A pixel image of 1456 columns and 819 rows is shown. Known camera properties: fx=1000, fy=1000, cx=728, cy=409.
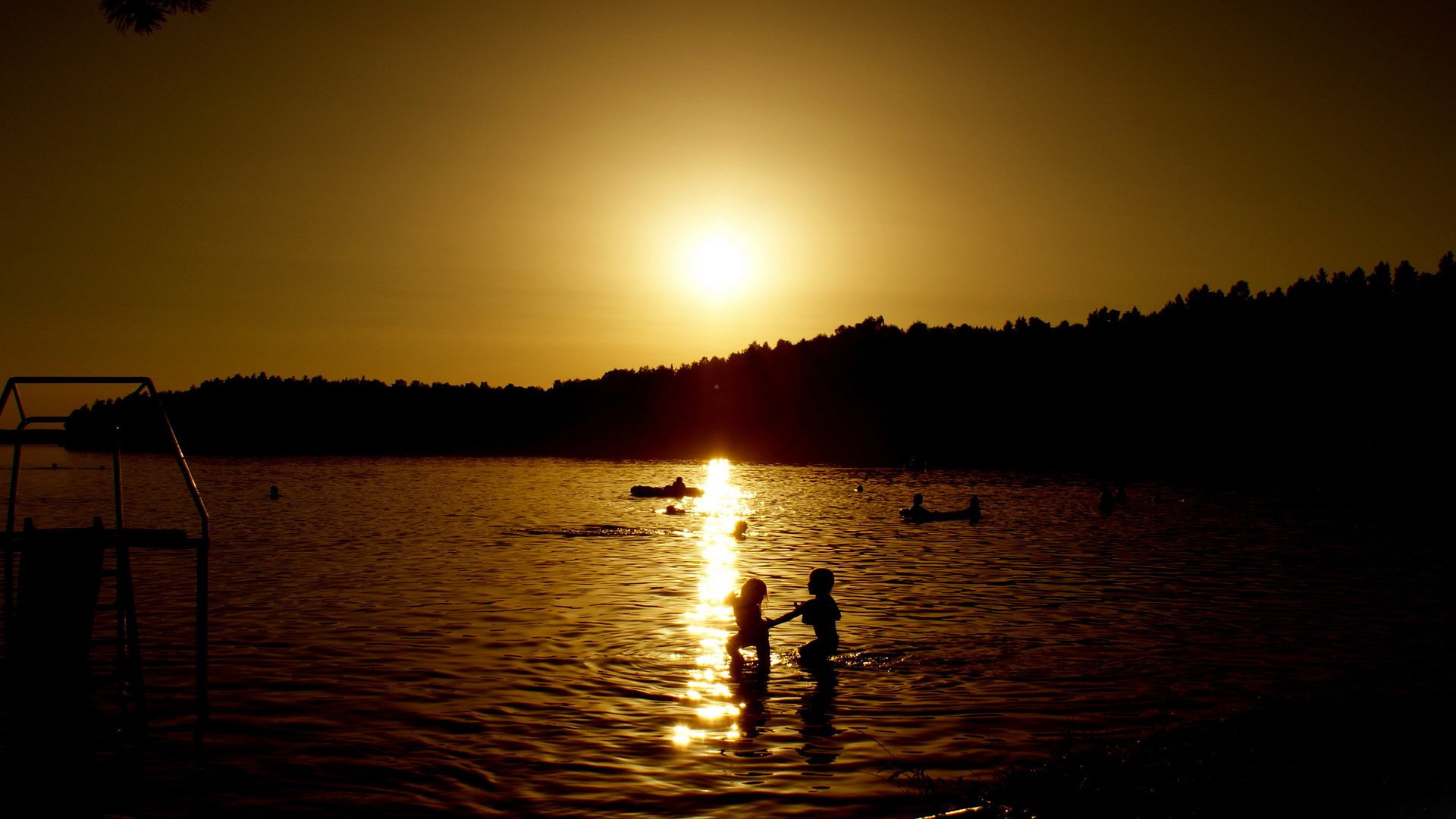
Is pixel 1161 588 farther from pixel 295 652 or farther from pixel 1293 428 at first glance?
pixel 1293 428

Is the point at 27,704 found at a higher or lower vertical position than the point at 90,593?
lower

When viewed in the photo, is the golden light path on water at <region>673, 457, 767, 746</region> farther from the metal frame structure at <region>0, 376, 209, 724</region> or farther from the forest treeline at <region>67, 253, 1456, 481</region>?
the forest treeline at <region>67, 253, 1456, 481</region>

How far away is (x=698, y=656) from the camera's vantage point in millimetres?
16984

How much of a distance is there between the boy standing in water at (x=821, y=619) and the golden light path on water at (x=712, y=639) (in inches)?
56.7

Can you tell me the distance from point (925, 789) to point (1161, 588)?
723 inches

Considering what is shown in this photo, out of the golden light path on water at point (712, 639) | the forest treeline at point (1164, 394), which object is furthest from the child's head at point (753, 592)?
the forest treeline at point (1164, 394)

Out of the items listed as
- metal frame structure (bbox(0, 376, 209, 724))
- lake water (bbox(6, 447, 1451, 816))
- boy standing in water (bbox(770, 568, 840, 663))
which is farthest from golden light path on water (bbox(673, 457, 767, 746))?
metal frame structure (bbox(0, 376, 209, 724))

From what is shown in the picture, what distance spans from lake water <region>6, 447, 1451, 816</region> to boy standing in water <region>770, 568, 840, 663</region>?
1.16ft

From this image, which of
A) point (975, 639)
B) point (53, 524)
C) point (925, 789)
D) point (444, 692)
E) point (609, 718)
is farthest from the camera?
point (53, 524)

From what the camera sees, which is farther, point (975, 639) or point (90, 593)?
point (975, 639)

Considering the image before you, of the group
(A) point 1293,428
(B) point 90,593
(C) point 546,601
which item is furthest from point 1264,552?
(A) point 1293,428

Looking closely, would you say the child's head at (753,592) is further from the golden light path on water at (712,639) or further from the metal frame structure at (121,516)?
the metal frame structure at (121,516)

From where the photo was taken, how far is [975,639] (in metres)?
18.6

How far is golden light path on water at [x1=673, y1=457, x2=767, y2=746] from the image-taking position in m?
12.7
